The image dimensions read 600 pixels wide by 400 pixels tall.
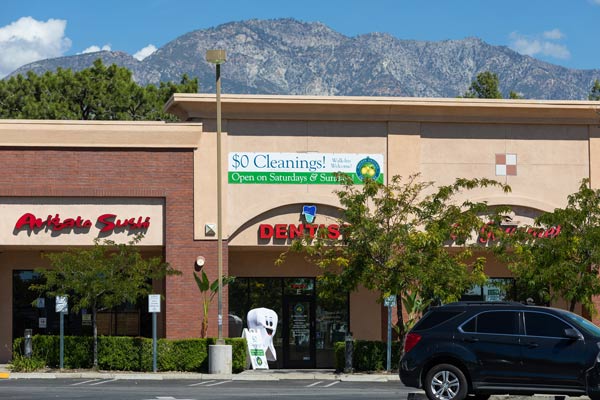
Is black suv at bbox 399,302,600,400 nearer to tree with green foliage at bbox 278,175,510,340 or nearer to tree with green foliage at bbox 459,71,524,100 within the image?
tree with green foliage at bbox 278,175,510,340

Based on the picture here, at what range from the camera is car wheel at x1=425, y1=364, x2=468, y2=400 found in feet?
64.7

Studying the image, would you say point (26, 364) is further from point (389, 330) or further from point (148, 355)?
point (389, 330)

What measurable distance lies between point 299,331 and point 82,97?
29979mm

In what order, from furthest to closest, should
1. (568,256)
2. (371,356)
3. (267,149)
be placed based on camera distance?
(267,149)
(371,356)
(568,256)

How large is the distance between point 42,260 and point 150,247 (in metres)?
4.45

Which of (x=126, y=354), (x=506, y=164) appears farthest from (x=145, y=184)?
(x=506, y=164)

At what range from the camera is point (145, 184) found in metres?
37.0

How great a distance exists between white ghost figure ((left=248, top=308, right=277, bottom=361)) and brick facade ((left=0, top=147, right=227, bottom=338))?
7.27ft

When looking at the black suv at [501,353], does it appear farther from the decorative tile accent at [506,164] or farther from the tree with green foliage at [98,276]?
the decorative tile accent at [506,164]

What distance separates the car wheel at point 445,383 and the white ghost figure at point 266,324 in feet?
62.4

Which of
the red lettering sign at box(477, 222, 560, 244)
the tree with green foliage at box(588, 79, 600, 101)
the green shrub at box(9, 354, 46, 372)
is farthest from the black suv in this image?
the tree with green foliage at box(588, 79, 600, 101)

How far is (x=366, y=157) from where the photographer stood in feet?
124

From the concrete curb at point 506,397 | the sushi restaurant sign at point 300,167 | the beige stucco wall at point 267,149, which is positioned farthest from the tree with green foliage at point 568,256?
the concrete curb at point 506,397

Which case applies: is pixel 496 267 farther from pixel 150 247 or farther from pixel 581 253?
pixel 150 247
